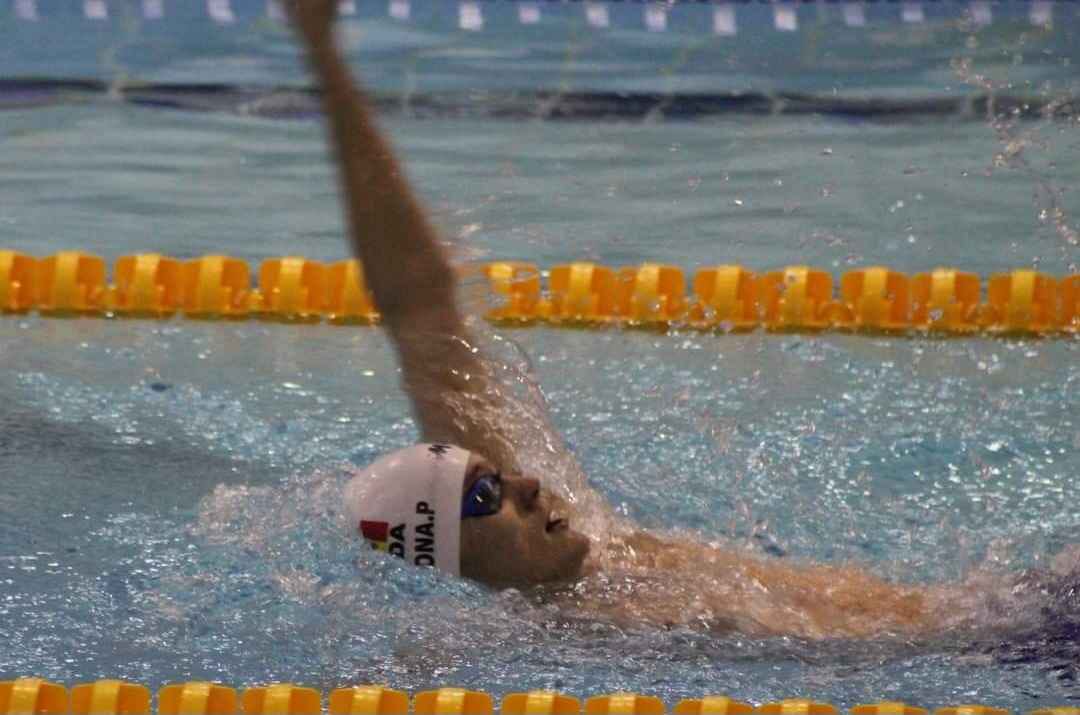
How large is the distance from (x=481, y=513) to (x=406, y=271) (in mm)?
414

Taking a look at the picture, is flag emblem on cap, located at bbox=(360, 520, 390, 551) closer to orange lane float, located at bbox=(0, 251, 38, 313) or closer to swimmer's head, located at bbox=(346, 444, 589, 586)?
swimmer's head, located at bbox=(346, 444, 589, 586)

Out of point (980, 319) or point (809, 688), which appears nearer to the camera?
point (809, 688)

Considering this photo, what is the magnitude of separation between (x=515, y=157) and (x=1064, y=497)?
3014 millimetres

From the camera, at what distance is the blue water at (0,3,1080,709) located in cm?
282

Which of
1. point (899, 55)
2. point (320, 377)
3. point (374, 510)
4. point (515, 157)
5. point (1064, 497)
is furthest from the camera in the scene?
point (899, 55)

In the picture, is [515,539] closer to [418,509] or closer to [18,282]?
[418,509]

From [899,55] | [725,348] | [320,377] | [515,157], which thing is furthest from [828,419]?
[899,55]

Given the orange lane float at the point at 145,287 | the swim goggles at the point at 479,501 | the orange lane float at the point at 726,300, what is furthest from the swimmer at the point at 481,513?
the orange lane float at the point at 145,287

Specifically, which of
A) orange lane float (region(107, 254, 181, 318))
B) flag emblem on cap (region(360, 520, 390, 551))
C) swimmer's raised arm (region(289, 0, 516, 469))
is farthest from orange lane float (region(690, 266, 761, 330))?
flag emblem on cap (region(360, 520, 390, 551))

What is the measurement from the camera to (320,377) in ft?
14.0

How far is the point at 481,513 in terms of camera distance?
264 cm

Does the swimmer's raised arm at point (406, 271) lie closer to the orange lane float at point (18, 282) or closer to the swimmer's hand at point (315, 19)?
the swimmer's hand at point (315, 19)

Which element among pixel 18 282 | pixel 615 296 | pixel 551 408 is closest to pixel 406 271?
pixel 551 408

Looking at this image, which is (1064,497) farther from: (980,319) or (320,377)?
(320,377)
